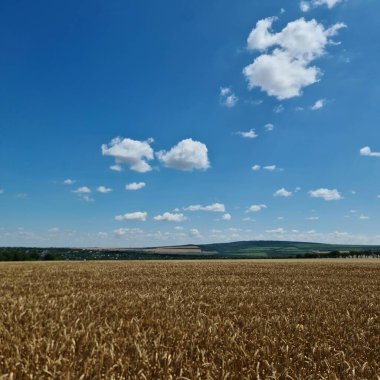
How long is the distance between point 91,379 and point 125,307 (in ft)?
18.6

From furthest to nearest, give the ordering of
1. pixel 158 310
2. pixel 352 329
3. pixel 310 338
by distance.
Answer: pixel 158 310 < pixel 352 329 < pixel 310 338

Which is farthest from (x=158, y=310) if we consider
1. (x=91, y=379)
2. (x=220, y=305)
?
(x=91, y=379)

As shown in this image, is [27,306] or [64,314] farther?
[27,306]

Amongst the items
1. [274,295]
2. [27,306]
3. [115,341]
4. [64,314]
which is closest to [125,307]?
[64,314]

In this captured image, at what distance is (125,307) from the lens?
10.1 metres

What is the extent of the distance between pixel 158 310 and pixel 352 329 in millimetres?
4228

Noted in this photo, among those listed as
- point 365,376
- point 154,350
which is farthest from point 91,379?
point 365,376

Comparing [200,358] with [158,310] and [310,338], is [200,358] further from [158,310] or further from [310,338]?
[158,310]

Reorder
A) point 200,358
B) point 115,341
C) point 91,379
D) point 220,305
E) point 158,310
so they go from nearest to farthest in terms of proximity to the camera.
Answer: point 91,379 < point 200,358 < point 115,341 < point 158,310 < point 220,305

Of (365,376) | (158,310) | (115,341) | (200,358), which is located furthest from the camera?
(158,310)

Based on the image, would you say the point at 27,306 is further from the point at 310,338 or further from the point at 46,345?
the point at 310,338

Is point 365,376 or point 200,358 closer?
point 365,376

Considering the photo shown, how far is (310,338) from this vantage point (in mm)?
7336

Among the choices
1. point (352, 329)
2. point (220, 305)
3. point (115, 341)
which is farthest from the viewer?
point (220, 305)
